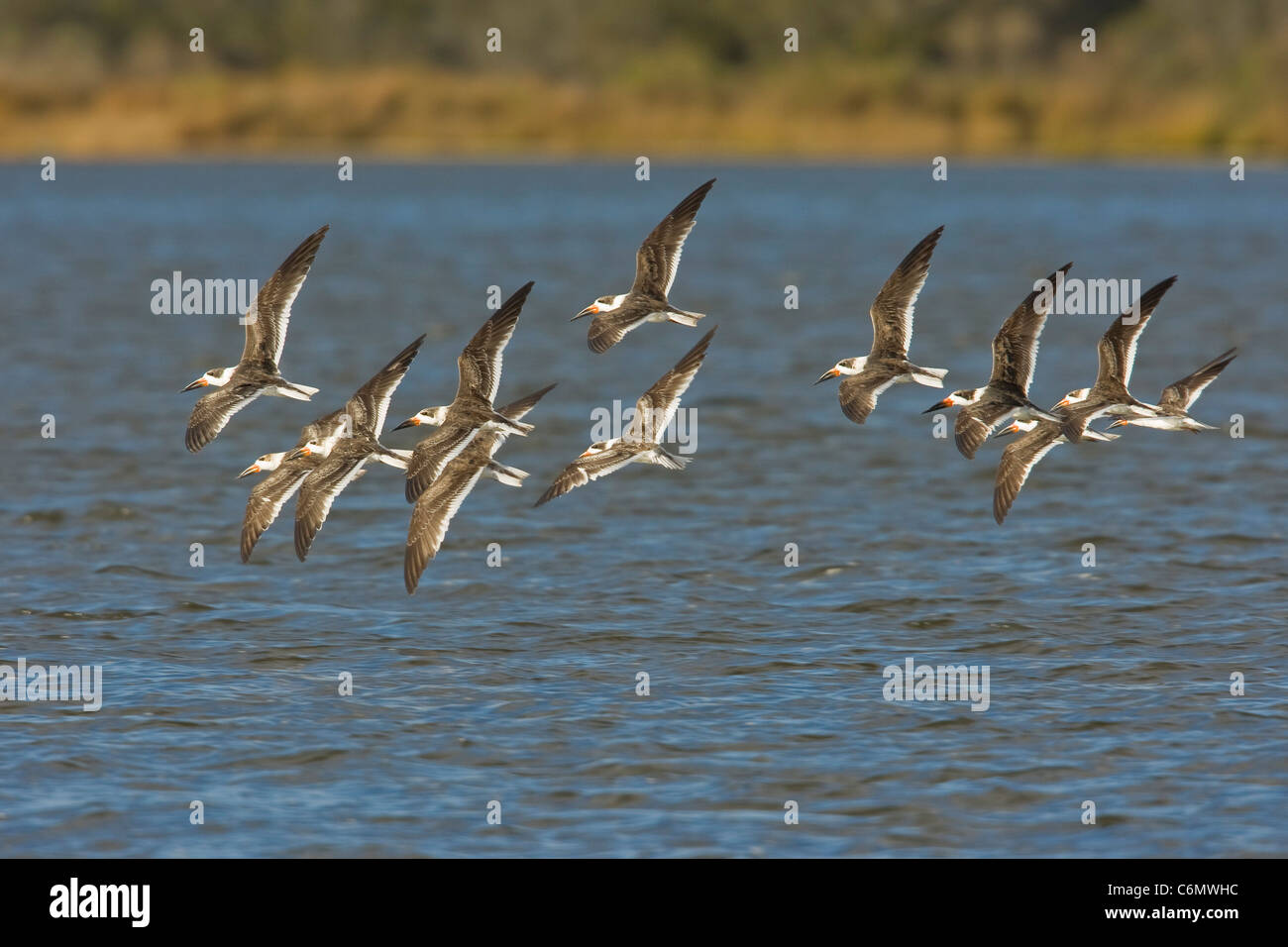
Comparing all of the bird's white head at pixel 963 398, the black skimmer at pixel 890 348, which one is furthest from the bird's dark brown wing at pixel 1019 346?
the black skimmer at pixel 890 348

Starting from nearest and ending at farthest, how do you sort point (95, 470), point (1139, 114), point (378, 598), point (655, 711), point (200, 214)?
1. point (655, 711)
2. point (378, 598)
3. point (95, 470)
4. point (200, 214)
5. point (1139, 114)

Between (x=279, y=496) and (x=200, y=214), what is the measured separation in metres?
61.6

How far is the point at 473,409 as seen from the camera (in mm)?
17312

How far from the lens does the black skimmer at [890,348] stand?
1719cm

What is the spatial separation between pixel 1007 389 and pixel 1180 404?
166 centimetres

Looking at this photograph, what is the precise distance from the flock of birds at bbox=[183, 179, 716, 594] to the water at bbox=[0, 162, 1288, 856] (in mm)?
1516

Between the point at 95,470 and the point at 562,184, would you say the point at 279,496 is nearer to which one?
the point at 95,470

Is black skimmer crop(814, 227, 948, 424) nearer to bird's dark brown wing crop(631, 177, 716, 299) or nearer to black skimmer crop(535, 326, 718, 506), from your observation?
black skimmer crop(535, 326, 718, 506)

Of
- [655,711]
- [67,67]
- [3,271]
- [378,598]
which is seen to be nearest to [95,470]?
[378,598]

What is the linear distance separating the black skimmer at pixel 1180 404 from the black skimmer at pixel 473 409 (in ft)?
16.9

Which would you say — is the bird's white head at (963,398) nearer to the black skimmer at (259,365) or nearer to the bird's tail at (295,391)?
the bird's tail at (295,391)

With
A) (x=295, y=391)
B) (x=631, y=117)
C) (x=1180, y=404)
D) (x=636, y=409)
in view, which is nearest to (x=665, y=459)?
(x=636, y=409)

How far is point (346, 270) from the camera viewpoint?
197 ft

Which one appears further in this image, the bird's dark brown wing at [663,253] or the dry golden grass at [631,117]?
the dry golden grass at [631,117]
